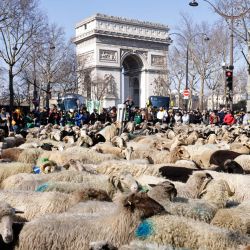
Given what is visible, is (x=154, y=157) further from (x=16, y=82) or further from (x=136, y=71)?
(x=136, y=71)

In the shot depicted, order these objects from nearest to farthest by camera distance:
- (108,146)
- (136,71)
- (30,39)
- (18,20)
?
1. (108,146)
2. (18,20)
3. (30,39)
4. (136,71)

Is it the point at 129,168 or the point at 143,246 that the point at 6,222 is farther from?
the point at 129,168

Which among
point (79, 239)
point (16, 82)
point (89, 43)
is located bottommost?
point (79, 239)

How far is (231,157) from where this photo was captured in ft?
27.6

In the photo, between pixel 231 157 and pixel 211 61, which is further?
pixel 211 61

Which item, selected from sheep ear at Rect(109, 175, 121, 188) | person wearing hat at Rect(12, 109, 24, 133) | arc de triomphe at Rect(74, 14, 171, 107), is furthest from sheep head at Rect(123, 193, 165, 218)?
arc de triomphe at Rect(74, 14, 171, 107)

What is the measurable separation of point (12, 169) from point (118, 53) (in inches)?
2011

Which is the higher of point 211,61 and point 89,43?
point 89,43

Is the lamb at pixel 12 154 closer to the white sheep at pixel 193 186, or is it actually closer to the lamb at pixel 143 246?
the white sheep at pixel 193 186

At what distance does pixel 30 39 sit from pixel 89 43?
1086 inches

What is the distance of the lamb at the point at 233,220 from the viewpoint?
161 inches

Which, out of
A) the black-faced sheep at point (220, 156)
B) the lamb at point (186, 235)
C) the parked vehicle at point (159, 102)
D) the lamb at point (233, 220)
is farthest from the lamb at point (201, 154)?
the parked vehicle at point (159, 102)

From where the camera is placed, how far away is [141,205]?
3.74 metres

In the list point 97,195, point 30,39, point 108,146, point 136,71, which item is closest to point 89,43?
point 136,71
